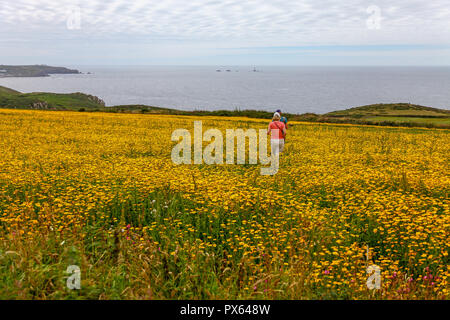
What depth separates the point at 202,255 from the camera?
20.1 feet

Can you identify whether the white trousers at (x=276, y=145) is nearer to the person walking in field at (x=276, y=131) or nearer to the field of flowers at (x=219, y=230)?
the person walking in field at (x=276, y=131)

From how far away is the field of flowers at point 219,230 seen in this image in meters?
5.05

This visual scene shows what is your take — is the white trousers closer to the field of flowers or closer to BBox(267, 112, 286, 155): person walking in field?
BBox(267, 112, 286, 155): person walking in field

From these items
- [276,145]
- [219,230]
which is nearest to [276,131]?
[276,145]

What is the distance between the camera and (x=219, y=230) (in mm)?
7871

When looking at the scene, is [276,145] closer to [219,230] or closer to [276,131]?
[276,131]

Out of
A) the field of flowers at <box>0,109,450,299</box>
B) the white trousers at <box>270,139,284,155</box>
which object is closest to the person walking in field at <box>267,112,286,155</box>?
the white trousers at <box>270,139,284,155</box>

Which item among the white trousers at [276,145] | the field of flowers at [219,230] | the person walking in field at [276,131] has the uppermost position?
the person walking in field at [276,131]

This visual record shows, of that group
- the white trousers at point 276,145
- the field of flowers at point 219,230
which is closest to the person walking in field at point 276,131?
the white trousers at point 276,145

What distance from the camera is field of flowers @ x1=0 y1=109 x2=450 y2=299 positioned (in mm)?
5047

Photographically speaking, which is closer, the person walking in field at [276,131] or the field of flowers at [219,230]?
the field of flowers at [219,230]

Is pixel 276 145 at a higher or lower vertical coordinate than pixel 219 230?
higher
